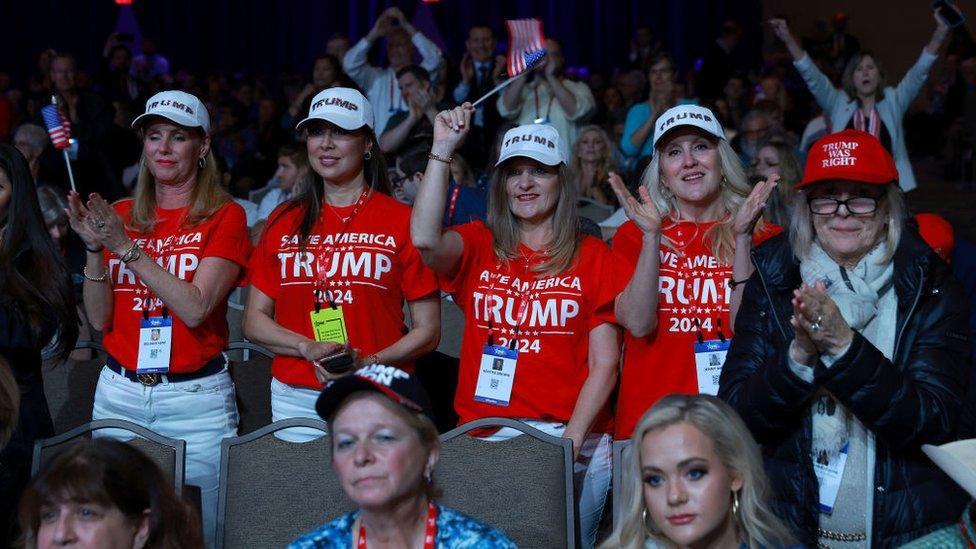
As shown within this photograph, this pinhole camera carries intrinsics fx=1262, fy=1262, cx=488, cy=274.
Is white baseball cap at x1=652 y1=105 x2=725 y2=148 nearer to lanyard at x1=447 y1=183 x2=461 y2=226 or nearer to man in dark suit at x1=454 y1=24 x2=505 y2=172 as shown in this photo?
lanyard at x1=447 y1=183 x2=461 y2=226

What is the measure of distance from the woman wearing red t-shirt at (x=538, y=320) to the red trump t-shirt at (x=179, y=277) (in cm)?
65

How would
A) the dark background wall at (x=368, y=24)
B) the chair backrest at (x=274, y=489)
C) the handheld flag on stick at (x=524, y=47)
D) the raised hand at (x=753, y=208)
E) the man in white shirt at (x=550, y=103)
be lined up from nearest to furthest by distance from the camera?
the chair backrest at (x=274, y=489) → the raised hand at (x=753, y=208) → the handheld flag on stick at (x=524, y=47) → the man in white shirt at (x=550, y=103) → the dark background wall at (x=368, y=24)

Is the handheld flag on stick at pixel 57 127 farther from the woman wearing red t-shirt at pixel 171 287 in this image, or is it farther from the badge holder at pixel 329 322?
the badge holder at pixel 329 322

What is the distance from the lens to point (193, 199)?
389 cm

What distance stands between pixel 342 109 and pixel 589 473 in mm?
1300

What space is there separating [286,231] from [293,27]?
Answer: 13.9 m

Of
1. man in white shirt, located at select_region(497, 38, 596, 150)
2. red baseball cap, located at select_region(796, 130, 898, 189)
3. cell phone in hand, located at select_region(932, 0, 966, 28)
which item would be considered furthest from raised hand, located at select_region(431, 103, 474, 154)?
cell phone in hand, located at select_region(932, 0, 966, 28)

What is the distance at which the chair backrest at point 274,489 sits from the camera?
324 cm

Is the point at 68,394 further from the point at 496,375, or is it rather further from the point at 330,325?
the point at 496,375

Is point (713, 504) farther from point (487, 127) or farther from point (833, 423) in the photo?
point (487, 127)

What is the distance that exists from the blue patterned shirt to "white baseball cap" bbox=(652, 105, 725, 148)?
Result: 1515 mm

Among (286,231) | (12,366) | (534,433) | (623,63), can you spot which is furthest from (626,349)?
(623,63)

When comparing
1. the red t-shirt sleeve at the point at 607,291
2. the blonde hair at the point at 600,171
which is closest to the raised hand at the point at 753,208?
the red t-shirt sleeve at the point at 607,291

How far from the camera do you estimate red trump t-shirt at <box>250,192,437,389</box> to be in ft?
12.0
